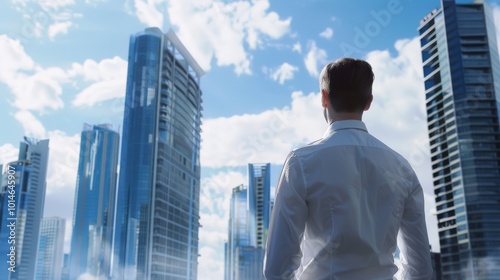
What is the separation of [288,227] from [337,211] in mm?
63

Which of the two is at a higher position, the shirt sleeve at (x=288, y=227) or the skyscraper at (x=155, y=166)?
the skyscraper at (x=155, y=166)

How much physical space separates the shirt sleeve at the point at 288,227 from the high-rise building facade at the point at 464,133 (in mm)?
36812

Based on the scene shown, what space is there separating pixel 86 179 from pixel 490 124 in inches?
1427

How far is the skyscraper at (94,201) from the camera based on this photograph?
132 ft

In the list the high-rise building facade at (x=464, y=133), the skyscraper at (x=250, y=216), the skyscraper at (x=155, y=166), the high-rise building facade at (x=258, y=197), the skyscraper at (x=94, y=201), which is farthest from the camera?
the high-rise building facade at (x=258, y=197)

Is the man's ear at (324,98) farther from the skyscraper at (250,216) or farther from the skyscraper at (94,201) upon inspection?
the skyscraper at (250,216)

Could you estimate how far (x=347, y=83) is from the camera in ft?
2.05

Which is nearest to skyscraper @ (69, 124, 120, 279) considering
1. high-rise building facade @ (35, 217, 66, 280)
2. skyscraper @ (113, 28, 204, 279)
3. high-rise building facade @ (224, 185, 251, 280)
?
high-rise building facade @ (35, 217, 66, 280)

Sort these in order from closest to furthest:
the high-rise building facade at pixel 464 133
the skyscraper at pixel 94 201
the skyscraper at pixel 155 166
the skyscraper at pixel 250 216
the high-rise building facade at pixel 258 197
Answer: the skyscraper at pixel 155 166 → the high-rise building facade at pixel 464 133 → the skyscraper at pixel 94 201 → the skyscraper at pixel 250 216 → the high-rise building facade at pixel 258 197

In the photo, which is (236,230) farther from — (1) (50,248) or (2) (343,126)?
(2) (343,126)

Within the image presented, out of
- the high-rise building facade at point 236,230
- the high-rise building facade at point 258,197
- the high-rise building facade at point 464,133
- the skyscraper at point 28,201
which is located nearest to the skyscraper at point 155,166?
the skyscraper at point 28,201

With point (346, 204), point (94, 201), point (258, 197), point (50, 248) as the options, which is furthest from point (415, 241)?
point (258, 197)

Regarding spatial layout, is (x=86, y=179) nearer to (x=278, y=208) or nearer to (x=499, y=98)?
(x=499, y=98)

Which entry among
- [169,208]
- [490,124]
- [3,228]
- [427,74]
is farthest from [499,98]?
[3,228]
